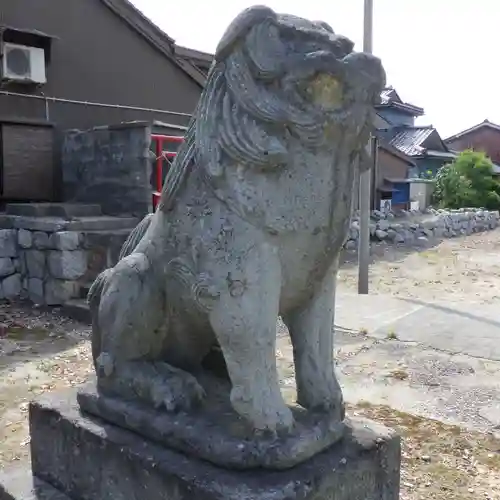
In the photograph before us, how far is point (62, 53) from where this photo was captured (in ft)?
24.6

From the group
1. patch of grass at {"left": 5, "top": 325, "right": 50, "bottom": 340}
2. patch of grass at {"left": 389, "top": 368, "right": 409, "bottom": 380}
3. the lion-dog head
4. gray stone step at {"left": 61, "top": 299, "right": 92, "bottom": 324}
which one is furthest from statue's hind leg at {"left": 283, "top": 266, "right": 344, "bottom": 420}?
gray stone step at {"left": 61, "top": 299, "right": 92, "bottom": 324}

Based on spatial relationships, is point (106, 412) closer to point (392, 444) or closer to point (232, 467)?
point (232, 467)

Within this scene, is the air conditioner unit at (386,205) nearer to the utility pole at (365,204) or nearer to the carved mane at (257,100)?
the utility pole at (365,204)

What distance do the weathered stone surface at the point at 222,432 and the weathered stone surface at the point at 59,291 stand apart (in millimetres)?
4100

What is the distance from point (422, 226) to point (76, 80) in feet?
27.6

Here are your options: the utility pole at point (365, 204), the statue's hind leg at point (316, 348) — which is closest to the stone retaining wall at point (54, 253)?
the utility pole at point (365, 204)

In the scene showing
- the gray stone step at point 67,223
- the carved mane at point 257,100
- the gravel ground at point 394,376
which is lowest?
the gravel ground at point 394,376

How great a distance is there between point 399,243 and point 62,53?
7.58 m

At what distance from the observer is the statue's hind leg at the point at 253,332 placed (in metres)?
1.37

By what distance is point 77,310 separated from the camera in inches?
213

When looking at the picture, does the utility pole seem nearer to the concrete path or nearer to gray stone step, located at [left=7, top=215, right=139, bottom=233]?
the concrete path

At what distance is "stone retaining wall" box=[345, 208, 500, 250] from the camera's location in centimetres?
1223

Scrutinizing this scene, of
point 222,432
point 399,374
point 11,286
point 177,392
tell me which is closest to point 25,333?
point 11,286

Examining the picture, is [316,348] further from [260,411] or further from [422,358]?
[422,358]
